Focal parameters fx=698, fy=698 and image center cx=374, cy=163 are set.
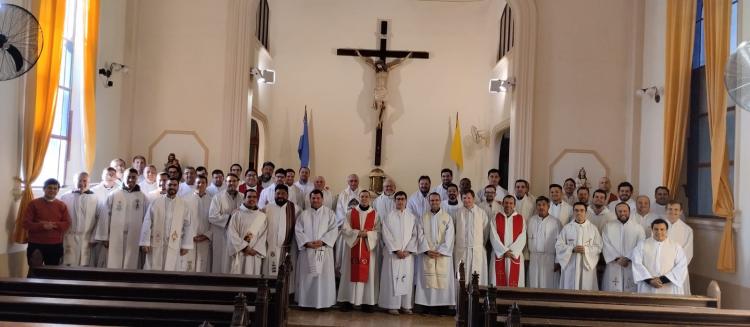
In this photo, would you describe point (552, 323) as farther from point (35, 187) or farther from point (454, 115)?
point (454, 115)

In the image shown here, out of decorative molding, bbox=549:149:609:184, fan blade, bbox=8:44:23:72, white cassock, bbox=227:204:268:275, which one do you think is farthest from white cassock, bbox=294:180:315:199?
fan blade, bbox=8:44:23:72

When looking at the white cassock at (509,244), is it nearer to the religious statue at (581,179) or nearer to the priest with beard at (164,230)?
the religious statue at (581,179)

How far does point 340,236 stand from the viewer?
8.32 m

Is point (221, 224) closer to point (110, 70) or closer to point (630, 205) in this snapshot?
point (110, 70)

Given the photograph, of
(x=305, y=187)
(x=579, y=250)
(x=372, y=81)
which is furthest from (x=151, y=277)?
(x=372, y=81)

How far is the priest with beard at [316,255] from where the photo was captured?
25.5ft

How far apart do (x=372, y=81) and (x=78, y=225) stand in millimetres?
8171

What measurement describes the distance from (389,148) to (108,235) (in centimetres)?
771

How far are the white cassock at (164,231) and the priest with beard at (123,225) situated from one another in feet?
0.61

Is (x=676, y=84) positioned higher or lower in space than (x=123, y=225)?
higher

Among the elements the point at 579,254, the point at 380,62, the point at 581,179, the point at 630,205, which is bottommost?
the point at 579,254

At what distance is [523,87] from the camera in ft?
32.7

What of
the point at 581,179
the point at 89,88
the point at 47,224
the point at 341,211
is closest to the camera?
the point at 47,224

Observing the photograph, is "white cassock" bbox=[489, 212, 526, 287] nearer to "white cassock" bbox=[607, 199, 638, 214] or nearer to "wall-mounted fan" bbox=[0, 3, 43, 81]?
"white cassock" bbox=[607, 199, 638, 214]
